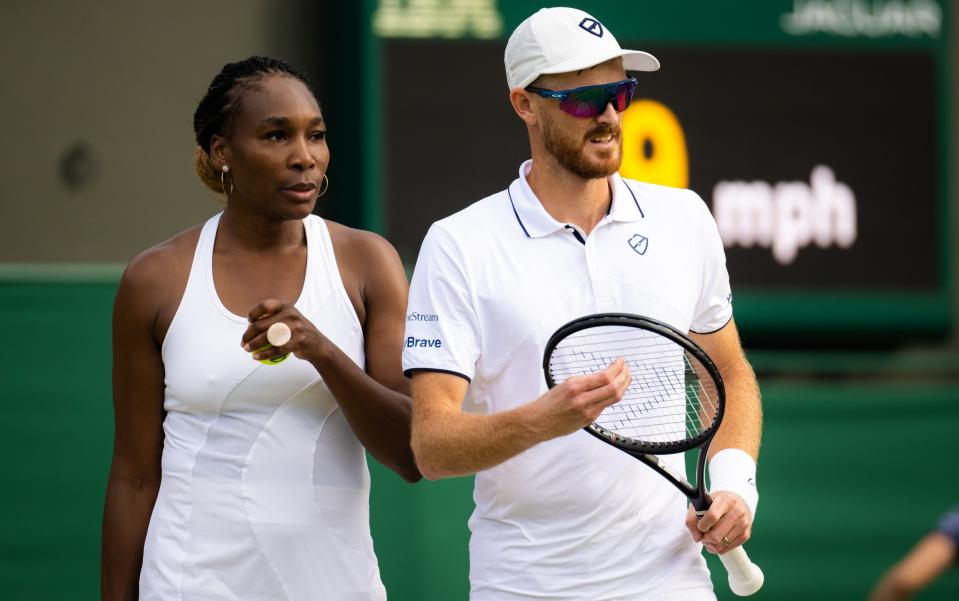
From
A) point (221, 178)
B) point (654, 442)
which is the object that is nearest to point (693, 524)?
point (654, 442)

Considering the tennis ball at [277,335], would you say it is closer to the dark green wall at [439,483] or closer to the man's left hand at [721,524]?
the man's left hand at [721,524]

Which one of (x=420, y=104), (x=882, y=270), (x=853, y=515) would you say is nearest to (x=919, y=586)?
(x=853, y=515)

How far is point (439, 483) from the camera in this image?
509cm

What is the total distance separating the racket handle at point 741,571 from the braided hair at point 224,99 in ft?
4.12

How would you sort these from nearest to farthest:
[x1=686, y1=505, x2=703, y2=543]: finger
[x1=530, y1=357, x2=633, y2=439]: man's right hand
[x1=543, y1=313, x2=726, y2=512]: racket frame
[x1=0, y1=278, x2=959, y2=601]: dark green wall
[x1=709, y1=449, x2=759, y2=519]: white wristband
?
[x1=530, y1=357, x2=633, y2=439]: man's right hand → [x1=543, y1=313, x2=726, y2=512]: racket frame → [x1=686, y1=505, x2=703, y2=543]: finger → [x1=709, y1=449, x2=759, y2=519]: white wristband → [x1=0, y1=278, x2=959, y2=601]: dark green wall

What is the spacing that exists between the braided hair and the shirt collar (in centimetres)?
50

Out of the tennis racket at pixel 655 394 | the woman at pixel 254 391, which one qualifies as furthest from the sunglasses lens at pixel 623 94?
the woman at pixel 254 391

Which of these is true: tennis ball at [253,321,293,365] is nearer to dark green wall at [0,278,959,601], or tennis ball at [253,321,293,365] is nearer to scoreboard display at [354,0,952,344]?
dark green wall at [0,278,959,601]

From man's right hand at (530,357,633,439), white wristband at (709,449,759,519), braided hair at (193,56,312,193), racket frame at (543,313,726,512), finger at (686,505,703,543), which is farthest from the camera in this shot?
braided hair at (193,56,312,193)

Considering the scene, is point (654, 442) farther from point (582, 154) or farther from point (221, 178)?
point (221, 178)

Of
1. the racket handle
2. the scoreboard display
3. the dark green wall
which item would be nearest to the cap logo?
the racket handle

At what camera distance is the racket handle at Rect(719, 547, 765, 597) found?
3.04 m

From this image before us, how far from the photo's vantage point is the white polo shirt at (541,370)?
3.01 meters

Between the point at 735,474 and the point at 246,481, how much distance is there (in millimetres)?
930
